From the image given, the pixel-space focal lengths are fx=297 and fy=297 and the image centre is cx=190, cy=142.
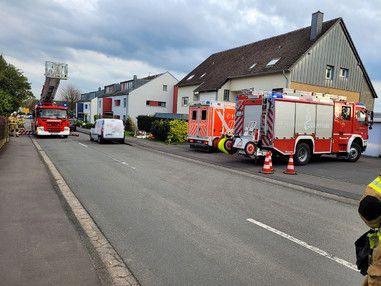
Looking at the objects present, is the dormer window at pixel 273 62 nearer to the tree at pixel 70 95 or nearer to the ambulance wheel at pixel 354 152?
the ambulance wheel at pixel 354 152

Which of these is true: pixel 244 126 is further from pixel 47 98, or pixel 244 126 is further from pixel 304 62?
pixel 47 98

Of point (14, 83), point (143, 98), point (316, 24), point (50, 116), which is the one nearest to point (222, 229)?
point (50, 116)

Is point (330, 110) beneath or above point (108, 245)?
above

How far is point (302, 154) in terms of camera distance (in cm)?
1284

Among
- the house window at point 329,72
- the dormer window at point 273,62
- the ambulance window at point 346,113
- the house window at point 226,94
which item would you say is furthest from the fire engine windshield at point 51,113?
the house window at point 329,72

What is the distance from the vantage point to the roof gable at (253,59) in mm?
23516

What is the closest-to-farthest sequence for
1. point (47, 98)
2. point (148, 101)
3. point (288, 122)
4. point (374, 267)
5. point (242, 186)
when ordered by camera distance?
1. point (374, 267)
2. point (242, 186)
3. point (288, 122)
4. point (47, 98)
5. point (148, 101)

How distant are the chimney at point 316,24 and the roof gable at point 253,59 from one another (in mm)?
352

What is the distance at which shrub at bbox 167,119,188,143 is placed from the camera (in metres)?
21.6

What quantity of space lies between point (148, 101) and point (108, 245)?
4130cm

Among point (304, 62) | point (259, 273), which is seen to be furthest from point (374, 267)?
point (304, 62)

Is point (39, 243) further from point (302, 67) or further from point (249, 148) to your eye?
point (302, 67)

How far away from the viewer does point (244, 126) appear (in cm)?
1309

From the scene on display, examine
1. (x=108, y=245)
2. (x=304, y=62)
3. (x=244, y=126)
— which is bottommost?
(x=108, y=245)
